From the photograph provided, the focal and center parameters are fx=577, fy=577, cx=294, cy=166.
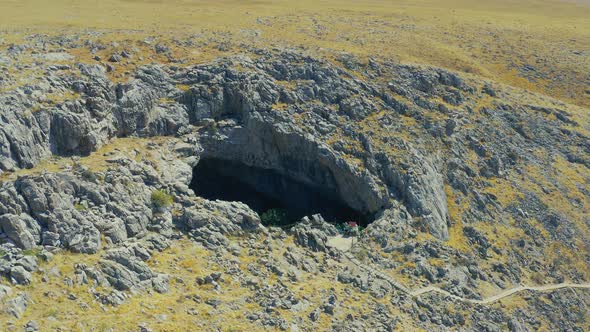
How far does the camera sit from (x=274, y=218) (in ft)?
188

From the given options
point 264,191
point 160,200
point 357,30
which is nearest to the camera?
point 160,200

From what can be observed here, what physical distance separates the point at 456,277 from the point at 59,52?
41812 millimetres

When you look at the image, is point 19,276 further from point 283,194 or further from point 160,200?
point 283,194

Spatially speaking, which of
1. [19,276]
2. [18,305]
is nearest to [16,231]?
[19,276]

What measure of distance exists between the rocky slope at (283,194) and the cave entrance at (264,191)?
0.81 ft

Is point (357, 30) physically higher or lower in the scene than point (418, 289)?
higher

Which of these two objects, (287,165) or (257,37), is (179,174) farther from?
(257,37)

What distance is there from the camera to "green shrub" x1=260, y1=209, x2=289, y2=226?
56.7m

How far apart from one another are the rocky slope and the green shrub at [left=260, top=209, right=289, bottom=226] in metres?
2.56

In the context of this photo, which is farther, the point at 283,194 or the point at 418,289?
the point at 283,194

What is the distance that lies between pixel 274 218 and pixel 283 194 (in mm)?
4502

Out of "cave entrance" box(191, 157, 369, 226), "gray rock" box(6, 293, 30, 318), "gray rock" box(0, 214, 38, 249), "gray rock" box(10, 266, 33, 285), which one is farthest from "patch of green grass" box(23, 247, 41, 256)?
"cave entrance" box(191, 157, 369, 226)

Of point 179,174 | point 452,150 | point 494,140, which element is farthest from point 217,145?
point 494,140

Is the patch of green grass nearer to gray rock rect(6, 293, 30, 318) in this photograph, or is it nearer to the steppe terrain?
the steppe terrain
